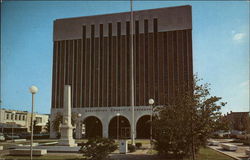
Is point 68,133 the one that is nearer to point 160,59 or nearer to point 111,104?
point 111,104

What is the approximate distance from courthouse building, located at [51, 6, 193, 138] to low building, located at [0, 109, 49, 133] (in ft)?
80.4

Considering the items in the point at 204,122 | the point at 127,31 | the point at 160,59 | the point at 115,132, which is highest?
the point at 127,31

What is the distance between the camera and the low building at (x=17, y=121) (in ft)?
243

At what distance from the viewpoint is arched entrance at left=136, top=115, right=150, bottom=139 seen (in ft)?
176

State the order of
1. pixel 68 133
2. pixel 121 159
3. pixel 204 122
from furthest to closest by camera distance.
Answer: pixel 68 133, pixel 121 159, pixel 204 122

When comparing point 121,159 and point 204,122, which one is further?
point 121,159

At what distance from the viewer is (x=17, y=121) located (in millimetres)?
83000

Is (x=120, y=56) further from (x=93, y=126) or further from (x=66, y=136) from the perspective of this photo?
(x=66, y=136)

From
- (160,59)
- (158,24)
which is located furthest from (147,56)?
(158,24)

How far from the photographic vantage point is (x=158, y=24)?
54.8 m

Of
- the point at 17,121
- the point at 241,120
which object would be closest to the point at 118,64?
the point at 241,120

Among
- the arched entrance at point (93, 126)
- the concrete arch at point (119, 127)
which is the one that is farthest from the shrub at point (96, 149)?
the arched entrance at point (93, 126)

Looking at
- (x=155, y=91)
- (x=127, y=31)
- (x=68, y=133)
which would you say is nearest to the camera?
(x=68, y=133)

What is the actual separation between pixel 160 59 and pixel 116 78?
10028mm
